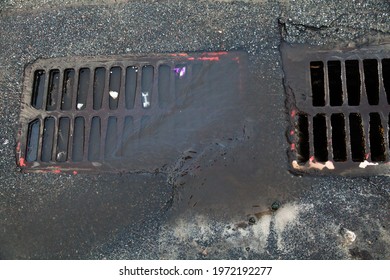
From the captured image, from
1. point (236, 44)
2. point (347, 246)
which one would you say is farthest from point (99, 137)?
point (347, 246)

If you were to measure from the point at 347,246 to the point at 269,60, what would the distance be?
44.1 inches

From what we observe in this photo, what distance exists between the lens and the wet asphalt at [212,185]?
241 cm

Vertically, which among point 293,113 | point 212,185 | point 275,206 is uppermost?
point 293,113

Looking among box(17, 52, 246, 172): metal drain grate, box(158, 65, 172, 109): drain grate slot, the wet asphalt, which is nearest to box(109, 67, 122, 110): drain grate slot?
box(17, 52, 246, 172): metal drain grate

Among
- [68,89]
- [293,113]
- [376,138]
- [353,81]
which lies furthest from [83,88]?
[376,138]

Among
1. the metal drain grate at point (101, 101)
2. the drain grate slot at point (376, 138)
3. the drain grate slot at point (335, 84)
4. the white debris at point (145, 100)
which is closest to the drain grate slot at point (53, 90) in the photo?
the metal drain grate at point (101, 101)

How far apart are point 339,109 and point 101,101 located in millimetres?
1399

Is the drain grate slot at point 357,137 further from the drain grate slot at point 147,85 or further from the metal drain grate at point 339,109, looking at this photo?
the drain grate slot at point 147,85

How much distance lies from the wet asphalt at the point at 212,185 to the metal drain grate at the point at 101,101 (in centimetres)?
7

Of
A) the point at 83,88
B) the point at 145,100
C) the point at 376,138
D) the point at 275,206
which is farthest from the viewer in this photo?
the point at 83,88

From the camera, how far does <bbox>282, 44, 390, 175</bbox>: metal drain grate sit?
2.49m

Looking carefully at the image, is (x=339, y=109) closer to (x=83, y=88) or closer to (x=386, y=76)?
(x=386, y=76)

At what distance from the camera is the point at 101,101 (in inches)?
107

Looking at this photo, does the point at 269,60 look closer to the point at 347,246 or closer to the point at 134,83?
the point at 134,83
